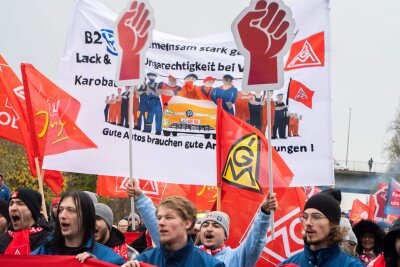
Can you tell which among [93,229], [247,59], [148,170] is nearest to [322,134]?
[148,170]

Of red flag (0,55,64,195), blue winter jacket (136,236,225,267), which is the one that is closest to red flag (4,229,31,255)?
blue winter jacket (136,236,225,267)

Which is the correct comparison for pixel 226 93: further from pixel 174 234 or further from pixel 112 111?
pixel 174 234

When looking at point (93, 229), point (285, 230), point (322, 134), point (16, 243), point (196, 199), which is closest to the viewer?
point (93, 229)

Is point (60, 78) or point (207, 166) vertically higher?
point (60, 78)

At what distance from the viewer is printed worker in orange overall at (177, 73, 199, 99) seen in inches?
466

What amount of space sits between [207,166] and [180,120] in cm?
82

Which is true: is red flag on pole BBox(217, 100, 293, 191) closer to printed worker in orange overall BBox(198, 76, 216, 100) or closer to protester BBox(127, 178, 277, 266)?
protester BBox(127, 178, 277, 266)

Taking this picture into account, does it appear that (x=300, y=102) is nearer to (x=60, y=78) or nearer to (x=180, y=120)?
(x=180, y=120)

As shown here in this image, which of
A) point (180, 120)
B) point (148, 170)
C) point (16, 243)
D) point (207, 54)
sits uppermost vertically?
point (207, 54)

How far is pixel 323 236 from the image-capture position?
5.88 m

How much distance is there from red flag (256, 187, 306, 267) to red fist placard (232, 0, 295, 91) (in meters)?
1.72

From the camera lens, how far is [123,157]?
11.3 metres

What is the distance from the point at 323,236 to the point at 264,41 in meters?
1.95

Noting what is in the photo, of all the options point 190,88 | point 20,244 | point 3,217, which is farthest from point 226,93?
point 20,244
